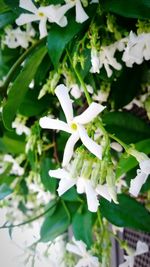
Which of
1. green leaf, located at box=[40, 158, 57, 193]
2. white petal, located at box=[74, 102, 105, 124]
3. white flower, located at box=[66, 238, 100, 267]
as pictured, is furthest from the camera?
green leaf, located at box=[40, 158, 57, 193]

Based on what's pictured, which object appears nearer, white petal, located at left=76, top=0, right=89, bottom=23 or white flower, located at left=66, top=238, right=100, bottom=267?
white petal, located at left=76, top=0, right=89, bottom=23

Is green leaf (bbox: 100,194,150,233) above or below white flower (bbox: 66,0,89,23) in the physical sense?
below

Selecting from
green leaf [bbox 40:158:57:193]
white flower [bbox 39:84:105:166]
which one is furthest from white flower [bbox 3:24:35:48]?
white flower [bbox 39:84:105:166]

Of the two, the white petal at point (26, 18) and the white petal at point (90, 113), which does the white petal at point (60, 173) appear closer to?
the white petal at point (90, 113)

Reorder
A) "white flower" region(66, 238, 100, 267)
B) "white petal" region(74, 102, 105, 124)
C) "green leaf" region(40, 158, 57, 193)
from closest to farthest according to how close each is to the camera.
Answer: "white petal" region(74, 102, 105, 124), "white flower" region(66, 238, 100, 267), "green leaf" region(40, 158, 57, 193)

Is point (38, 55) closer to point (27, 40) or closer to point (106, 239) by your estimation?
point (27, 40)

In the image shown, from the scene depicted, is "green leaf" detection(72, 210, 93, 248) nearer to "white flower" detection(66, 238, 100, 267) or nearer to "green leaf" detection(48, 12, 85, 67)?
"white flower" detection(66, 238, 100, 267)

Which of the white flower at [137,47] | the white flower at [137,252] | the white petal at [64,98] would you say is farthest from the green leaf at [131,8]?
the white flower at [137,252]
